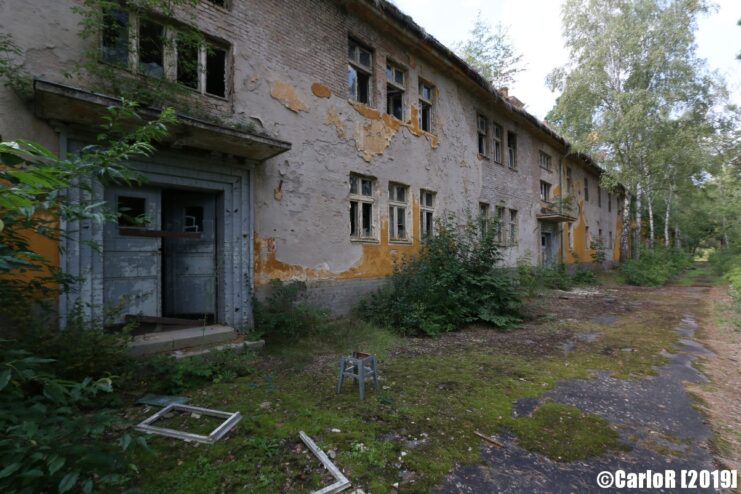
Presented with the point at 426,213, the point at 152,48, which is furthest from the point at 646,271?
the point at 152,48

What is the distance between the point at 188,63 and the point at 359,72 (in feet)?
13.6

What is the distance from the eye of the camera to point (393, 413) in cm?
353

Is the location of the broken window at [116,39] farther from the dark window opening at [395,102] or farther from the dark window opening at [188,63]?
the dark window opening at [395,102]

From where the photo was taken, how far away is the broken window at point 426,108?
32.9ft

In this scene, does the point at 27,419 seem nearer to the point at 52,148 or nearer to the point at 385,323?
the point at 52,148

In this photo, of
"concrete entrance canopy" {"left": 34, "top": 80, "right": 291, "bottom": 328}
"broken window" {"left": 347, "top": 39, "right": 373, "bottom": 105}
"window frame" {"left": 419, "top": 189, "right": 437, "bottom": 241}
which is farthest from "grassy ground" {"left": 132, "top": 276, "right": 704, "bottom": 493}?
"broken window" {"left": 347, "top": 39, "right": 373, "bottom": 105}

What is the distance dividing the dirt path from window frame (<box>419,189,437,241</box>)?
223 inches

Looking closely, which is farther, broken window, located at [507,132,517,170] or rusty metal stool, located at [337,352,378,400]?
broken window, located at [507,132,517,170]

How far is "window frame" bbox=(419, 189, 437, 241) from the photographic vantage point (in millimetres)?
9703

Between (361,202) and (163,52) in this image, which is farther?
(361,202)

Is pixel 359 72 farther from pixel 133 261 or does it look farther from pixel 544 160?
pixel 544 160

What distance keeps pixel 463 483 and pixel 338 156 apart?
631 centimetres

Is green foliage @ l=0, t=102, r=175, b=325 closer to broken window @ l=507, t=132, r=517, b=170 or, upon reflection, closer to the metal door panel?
the metal door panel

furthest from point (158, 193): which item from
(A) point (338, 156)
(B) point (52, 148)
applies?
(A) point (338, 156)
